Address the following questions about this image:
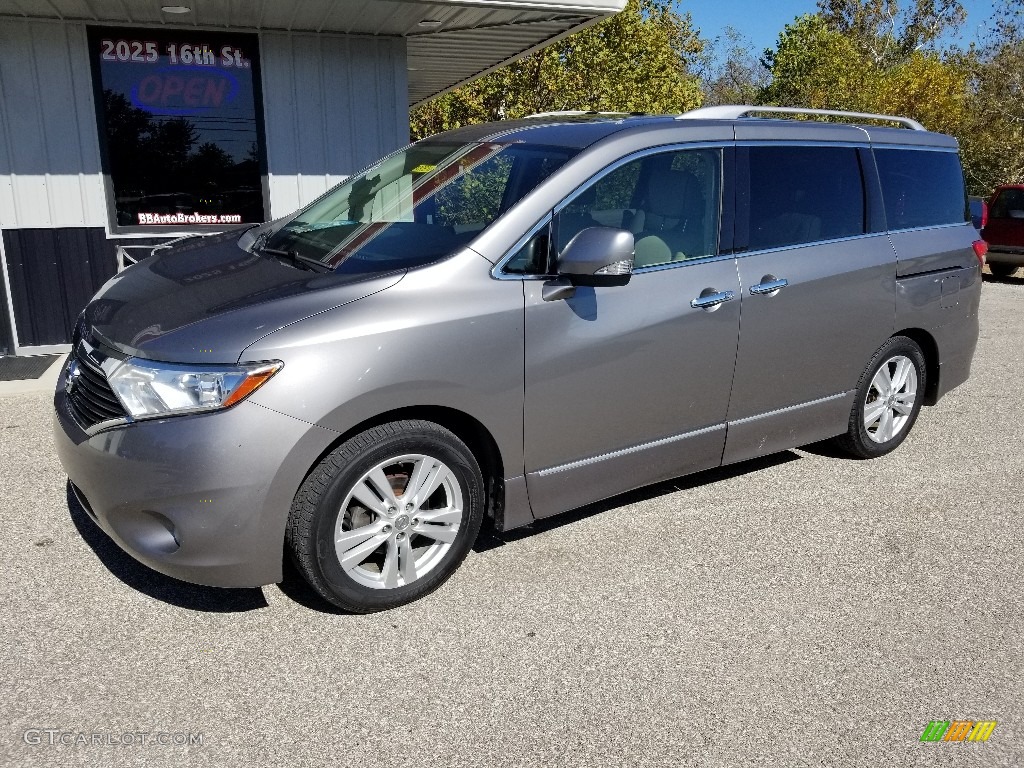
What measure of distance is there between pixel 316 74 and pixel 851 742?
7.03 meters

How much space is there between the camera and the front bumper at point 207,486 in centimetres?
282

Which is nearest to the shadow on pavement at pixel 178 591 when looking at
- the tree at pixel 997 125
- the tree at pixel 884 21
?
the tree at pixel 997 125

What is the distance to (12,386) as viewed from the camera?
20.8 ft

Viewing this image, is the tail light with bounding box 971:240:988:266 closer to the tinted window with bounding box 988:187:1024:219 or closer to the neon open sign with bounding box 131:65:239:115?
the neon open sign with bounding box 131:65:239:115

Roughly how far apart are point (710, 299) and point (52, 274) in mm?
5996

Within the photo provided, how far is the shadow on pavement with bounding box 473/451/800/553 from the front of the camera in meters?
3.99

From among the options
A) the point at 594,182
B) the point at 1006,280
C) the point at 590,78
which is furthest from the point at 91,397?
the point at 590,78

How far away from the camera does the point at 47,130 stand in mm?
7133

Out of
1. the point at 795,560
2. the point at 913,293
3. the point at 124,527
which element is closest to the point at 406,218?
the point at 124,527

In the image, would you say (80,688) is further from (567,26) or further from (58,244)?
(567,26)

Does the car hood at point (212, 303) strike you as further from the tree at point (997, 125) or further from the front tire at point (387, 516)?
the tree at point (997, 125)

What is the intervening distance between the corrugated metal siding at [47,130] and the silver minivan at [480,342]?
12.7 feet

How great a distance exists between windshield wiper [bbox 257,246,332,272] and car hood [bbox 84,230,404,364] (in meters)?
0.05

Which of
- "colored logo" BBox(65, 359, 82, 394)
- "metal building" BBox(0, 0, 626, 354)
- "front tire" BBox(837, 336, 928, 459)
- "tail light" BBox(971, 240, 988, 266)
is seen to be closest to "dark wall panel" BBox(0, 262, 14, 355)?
"metal building" BBox(0, 0, 626, 354)
